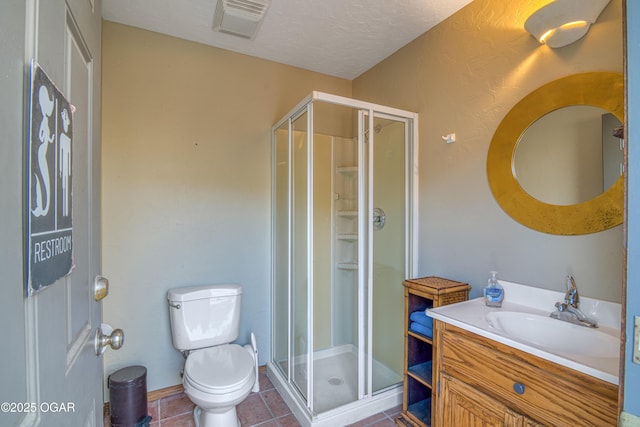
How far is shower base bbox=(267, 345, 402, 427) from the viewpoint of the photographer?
1934 millimetres

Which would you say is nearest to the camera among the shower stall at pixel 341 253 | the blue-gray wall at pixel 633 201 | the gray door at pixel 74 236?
the gray door at pixel 74 236

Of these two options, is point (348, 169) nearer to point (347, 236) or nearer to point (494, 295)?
point (347, 236)

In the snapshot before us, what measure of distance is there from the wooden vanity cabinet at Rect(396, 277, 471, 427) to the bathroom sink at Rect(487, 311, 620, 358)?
0.28 meters

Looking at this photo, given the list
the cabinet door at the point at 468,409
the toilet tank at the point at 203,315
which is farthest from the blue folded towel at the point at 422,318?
the toilet tank at the point at 203,315

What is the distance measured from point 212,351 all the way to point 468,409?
1.55m

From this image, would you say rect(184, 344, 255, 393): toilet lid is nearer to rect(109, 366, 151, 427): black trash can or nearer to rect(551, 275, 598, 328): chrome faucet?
rect(109, 366, 151, 427): black trash can

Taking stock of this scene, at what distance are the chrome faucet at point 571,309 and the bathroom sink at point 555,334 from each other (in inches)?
1.1

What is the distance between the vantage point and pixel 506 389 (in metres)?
1.22

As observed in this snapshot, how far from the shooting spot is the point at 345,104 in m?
1.96

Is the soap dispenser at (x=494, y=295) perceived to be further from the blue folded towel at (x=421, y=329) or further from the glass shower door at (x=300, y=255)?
the glass shower door at (x=300, y=255)

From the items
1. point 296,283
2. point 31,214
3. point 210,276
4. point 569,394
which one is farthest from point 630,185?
point 210,276

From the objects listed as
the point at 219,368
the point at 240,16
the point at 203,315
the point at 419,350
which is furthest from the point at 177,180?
the point at 419,350

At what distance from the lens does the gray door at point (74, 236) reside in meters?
0.37

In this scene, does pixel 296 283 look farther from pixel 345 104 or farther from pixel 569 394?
pixel 569 394
